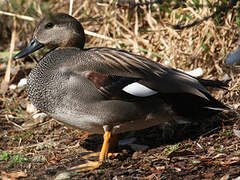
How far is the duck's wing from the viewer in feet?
10.2

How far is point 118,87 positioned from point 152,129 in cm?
99

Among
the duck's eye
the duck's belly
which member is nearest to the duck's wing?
the duck's belly

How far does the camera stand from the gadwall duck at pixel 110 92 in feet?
10.2

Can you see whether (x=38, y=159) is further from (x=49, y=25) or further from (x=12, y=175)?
(x=49, y=25)

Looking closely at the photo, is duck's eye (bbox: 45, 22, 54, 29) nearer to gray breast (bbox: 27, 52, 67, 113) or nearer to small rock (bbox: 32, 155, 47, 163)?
gray breast (bbox: 27, 52, 67, 113)

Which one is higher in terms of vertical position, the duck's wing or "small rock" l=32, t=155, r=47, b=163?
the duck's wing

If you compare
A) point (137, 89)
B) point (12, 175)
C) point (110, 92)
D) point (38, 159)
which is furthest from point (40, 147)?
point (137, 89)

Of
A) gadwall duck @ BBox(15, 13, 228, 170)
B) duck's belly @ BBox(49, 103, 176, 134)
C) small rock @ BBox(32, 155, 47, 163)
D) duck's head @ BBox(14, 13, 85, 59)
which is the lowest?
small rock @ BBox(32, 155, 47, 163)

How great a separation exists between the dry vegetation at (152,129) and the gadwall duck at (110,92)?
27cm

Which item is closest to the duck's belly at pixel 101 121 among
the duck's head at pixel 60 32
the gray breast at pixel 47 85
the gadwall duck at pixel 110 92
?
the gadwall duck at pixel 110 92

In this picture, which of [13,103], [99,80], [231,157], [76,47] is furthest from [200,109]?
[13,103]

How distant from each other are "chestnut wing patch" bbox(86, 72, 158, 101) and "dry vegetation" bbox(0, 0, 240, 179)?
517mm

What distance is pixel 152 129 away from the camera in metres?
3.95

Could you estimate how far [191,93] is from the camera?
316cm
